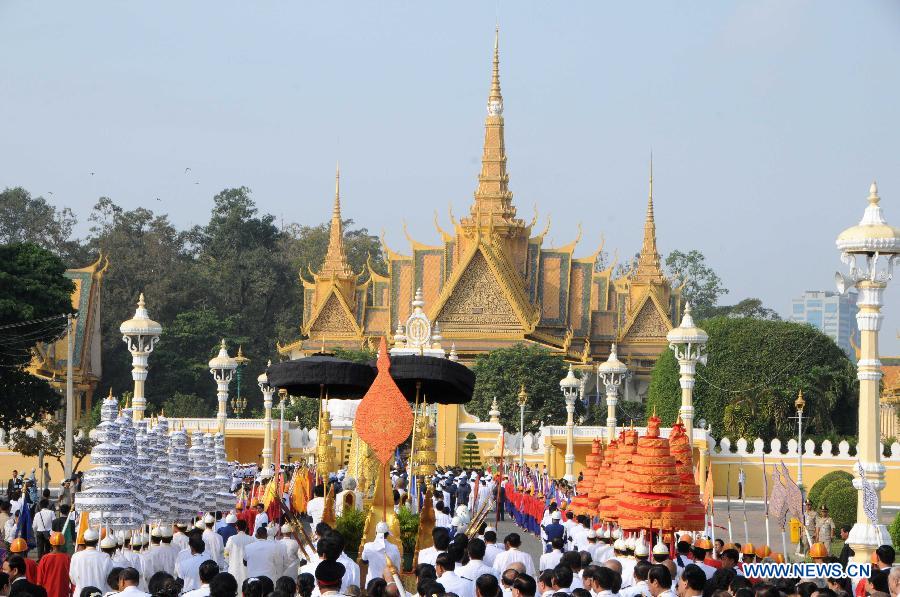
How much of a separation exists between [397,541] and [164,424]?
21.8 feet

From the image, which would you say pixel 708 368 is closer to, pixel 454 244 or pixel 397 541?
pixel 454 244

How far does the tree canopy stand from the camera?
162ft

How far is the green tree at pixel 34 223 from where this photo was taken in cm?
7038

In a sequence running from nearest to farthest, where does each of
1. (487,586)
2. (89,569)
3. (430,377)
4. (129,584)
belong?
(487,586) → (129,584) → (89,569) → (430,377)

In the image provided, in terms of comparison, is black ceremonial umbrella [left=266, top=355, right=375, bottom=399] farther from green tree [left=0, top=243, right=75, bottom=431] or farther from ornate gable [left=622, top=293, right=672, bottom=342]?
ornate gable [left=622, top=293, right=672, bottom=342]

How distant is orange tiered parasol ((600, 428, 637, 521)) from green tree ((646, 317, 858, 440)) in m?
31.1

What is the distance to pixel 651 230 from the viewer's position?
64.9 m

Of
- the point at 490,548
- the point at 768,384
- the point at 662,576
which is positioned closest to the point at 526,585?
the point at 662,576

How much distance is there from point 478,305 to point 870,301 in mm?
41280

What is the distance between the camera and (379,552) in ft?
43.8

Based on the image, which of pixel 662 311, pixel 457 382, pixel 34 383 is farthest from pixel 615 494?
pixel 662 311

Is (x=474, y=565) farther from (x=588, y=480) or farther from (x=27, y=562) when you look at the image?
(x=588, y=480)

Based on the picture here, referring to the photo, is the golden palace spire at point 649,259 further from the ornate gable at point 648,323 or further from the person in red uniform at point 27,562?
the person in red uniform at point 27,562

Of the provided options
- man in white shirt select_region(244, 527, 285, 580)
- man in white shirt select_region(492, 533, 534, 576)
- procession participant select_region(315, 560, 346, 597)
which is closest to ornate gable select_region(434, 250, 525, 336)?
man in white shirt select_region(244, 527, 285, 580)
